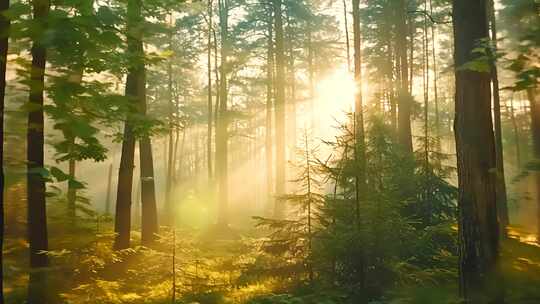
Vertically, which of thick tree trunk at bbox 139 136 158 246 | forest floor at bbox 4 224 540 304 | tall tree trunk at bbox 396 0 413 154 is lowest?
forest floor at bbox 4 224 540 304

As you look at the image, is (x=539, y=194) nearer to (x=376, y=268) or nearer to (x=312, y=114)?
(x=376, y=268)

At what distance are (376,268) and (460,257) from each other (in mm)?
2154

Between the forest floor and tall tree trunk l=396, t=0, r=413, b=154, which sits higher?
tall tree trunk l=396, t=0, r=413, b=154

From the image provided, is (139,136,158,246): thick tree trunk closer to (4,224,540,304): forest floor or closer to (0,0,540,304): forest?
(0,0,540,304): forest

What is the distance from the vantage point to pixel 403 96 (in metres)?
20.7

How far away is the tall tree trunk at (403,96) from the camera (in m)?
19.6

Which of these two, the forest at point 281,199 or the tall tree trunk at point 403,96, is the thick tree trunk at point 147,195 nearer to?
the forest at point 281,199

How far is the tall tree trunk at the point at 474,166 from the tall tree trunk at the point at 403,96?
11.0m

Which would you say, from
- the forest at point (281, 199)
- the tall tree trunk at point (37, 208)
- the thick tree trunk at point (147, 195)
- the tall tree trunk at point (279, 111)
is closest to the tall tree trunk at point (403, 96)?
the forest at point (281, 199)

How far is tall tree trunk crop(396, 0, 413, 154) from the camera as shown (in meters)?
19.6

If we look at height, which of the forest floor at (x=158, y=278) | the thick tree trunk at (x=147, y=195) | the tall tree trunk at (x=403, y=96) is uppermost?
the tall tree trunk at (x=403, y=96)

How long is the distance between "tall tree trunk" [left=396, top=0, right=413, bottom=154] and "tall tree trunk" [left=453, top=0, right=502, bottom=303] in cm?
1098

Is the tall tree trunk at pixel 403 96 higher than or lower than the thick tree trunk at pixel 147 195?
higher

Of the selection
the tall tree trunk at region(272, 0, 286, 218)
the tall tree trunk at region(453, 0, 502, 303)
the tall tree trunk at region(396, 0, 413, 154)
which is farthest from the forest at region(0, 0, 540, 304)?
the tall tree trunk at region(272, 0, 286, 218)
